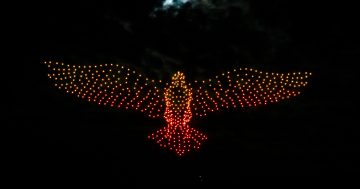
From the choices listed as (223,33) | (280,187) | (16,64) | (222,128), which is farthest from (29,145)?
(280,187)

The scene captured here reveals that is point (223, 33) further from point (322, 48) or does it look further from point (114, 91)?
point (114, 91)

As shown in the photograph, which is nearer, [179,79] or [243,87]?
[179,79]

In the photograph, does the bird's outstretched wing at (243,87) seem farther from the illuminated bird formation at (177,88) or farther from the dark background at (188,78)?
the dark background at (188,78)

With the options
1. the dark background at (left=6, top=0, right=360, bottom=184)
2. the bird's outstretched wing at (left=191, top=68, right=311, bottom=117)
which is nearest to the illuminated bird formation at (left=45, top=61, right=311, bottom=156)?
the bird's outstretched wing at (left=191, top=68, right=311, bottom=117)

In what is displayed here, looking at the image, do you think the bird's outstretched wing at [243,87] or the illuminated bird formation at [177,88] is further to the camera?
the bird's outstretched wing at [243,87]

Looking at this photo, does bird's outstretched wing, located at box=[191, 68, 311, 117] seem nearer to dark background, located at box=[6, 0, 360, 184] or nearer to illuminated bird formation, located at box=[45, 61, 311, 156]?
illuminated bird formation, located at box=[45, 61, 311, 156]

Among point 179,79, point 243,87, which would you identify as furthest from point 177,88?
point 243,87

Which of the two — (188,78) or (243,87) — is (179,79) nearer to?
(188,78)

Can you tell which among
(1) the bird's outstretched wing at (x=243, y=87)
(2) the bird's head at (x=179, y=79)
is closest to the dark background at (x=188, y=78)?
(1) the bird's outstretched wing at (x=243, y=87)
